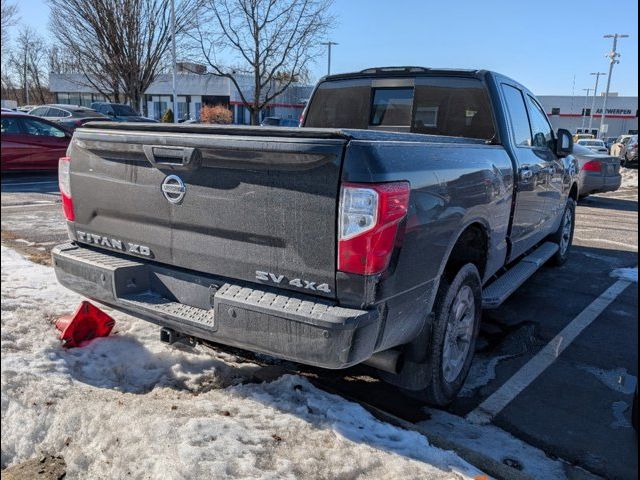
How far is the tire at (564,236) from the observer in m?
6.78

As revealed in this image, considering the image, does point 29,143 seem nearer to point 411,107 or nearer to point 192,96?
point 411,107

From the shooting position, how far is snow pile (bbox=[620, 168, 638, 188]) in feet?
64.4

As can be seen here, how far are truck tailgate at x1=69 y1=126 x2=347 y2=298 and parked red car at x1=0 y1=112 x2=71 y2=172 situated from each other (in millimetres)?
10828

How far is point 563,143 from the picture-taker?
576 cm

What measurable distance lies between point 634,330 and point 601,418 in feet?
5.97

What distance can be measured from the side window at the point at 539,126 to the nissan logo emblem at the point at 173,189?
3.61 meters

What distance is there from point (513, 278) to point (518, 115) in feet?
4.75

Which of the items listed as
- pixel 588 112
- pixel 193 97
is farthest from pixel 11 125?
pixel 588 112

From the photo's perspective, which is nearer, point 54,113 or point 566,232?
point 566,232

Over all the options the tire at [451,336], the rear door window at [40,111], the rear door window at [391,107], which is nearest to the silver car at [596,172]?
the rear door window at [391,107]

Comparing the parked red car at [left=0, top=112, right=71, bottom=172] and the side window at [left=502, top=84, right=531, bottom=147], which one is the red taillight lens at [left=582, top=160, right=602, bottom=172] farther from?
the parked red car at [left=0, top=112, right=71, bottom=172]

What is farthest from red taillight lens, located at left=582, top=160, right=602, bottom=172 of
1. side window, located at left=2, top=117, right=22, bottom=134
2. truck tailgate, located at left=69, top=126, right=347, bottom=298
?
side window, located at left=2, top=117, right=22, bottom=134

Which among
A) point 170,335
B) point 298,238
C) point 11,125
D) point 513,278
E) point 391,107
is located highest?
point 391,107

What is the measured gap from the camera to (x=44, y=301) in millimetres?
4648
